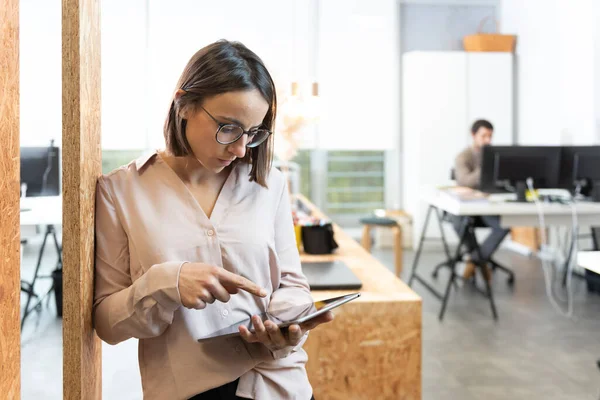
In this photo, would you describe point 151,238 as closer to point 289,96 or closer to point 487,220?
point 289,96

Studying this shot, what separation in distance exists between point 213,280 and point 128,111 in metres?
1.24

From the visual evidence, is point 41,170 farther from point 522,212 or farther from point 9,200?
point 522,212

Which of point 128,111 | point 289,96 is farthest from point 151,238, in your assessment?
point 289,96

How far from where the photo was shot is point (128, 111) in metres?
2.18

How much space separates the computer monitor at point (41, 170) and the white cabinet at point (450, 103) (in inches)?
228

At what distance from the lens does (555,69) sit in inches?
246

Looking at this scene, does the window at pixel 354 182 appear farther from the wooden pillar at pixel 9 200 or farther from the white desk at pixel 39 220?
the wooden pillar at pixel 9 200

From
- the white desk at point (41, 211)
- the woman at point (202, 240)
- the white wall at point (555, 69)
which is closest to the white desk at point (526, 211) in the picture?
the white wall at point (555, 69)

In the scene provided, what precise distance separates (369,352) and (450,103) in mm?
5163

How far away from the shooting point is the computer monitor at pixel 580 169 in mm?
4230

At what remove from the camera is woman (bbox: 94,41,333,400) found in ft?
3.91

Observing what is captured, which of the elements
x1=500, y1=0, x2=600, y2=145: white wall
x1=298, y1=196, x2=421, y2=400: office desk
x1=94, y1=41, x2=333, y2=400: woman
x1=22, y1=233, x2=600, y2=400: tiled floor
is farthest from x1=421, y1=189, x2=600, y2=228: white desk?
x1=94, y1=41, x2=333, y2=400: woman

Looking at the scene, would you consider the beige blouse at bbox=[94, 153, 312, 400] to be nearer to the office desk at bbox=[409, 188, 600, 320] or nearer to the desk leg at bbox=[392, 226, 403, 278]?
the office desk at bbox=[409, 188, 600, 320]

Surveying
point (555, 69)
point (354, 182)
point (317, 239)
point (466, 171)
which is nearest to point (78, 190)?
point (317, 239)
